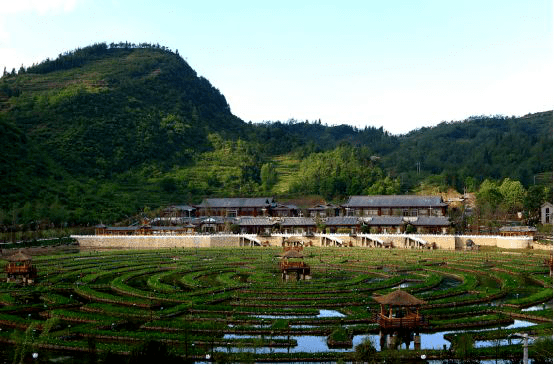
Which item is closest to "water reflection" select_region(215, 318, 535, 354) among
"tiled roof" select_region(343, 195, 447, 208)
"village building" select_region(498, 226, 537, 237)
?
"village building" select_region(498, 226, 537, 237)

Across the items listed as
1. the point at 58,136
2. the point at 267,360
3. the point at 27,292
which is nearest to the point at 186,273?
the point at 27,292

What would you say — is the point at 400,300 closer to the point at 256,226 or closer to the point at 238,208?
the point at 256,226

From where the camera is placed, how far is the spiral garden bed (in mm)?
30250

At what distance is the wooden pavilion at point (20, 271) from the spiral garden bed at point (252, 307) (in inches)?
34.3

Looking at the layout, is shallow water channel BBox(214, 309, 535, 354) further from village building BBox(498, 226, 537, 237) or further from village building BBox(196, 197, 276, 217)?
village building BBox(196, 197, 276, 217)

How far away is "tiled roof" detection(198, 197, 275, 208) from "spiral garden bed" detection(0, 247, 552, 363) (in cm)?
5391

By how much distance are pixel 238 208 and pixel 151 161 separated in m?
47.3

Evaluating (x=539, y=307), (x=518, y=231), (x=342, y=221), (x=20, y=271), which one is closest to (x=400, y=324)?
(x=539, y=307)

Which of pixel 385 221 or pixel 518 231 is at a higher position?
pixel 385 221

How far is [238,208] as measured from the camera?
395ft

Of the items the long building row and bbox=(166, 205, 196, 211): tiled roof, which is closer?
the long building row

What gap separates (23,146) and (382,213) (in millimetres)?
75896

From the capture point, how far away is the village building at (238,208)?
119688 mm

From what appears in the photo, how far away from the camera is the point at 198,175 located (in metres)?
153
